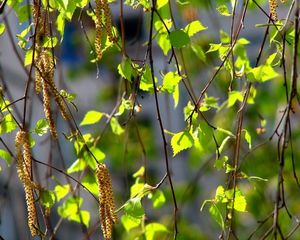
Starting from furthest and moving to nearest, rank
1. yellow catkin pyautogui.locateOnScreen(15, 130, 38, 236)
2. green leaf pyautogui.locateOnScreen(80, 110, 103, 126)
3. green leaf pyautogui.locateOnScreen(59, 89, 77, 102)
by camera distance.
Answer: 1. green leaf pyautogui.locateOnScreen(80, 110, 103, 126)
2. green leaf pyautogui.locateOnScreen(59, 89, 77, 102)
3. yellow catkin pyautogui.locateOnScreen(15, 130, 38, 236)

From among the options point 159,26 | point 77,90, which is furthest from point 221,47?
point 77,90

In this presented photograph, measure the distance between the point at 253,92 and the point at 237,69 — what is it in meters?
0.06

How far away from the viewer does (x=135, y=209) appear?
1.23 m

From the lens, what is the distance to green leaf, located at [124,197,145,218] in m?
1.22

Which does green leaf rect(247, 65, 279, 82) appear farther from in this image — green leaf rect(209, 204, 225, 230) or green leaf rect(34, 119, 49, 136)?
green leaf rect(34, 119, 49, 136)

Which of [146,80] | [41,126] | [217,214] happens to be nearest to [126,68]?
[146,80]

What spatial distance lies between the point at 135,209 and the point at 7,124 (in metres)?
0.22

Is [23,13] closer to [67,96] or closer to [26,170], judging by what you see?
[67,96]

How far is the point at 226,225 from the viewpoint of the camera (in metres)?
1.30

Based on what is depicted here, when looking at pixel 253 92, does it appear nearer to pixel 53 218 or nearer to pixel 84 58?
pixel 84 58

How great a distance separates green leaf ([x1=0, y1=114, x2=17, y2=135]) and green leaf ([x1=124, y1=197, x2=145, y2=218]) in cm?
20

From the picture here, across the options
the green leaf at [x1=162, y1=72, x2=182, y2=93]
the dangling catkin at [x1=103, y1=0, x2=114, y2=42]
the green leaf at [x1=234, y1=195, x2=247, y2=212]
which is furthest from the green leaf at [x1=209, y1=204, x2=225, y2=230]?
the dangling catkin at [x1=103, y1=0, x2=114, y2=42]

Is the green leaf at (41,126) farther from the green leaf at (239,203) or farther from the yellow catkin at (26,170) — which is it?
the green leaf at (239,203)

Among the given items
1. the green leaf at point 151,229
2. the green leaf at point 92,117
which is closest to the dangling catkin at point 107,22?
the green leaf at point 92,117
